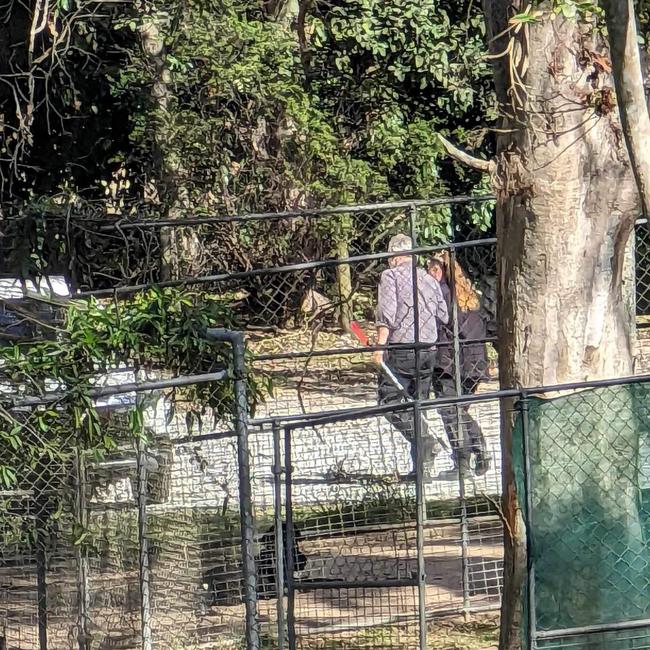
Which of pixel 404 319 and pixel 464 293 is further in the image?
pixel 464 293

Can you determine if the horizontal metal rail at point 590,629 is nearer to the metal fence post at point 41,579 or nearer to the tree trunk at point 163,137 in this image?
the metal fence post at point 41,579

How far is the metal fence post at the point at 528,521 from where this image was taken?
19.4ft

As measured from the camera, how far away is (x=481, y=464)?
7707mm

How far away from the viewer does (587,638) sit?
5973mm

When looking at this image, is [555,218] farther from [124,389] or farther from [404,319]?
[404,319]

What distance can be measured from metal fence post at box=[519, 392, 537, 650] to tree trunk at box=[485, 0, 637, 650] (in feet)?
0.13

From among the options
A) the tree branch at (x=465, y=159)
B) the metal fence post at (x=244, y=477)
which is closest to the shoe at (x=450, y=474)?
the metal fence post at (x=244, y=477)

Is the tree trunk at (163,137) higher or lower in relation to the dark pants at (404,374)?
higher

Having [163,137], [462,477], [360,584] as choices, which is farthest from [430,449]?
[163,137]

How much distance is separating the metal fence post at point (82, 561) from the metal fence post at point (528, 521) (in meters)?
2.08

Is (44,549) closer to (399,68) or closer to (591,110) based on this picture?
(591,110)

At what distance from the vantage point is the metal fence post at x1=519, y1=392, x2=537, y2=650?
590 centimetres

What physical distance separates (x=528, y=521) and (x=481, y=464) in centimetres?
170

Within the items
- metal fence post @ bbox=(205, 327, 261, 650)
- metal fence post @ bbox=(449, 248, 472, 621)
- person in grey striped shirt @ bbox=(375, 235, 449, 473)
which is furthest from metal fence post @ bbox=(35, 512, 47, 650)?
person in grey striped shirt @ bbox=(375, 235, 449, 473)
